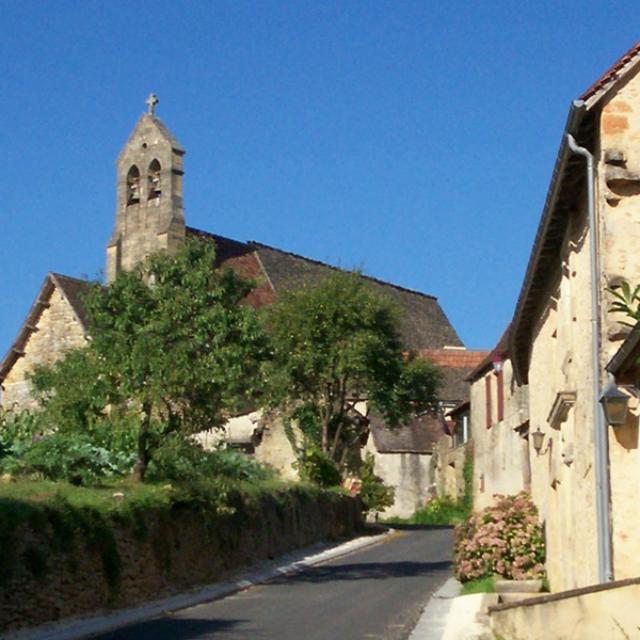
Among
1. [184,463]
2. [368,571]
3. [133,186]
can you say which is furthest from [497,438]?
[133,186]

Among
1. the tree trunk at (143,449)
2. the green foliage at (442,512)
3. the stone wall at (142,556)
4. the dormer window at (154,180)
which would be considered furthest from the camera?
the dormer window at (154,180)

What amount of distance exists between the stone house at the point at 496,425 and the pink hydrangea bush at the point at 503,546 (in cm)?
1330

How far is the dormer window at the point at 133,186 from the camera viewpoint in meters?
52.9

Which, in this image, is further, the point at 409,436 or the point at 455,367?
the point at 455,367

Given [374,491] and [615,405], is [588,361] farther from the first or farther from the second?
[374,491]

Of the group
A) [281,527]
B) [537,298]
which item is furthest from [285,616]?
[281,527]

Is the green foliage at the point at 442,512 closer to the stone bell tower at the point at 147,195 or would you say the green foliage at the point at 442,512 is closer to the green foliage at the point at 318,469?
the green foliage at the point at 318,469

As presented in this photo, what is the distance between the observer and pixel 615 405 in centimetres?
1242

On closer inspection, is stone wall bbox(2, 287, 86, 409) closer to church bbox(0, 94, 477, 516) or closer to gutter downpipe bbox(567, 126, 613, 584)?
church bbox(0, 94, 477, 516)

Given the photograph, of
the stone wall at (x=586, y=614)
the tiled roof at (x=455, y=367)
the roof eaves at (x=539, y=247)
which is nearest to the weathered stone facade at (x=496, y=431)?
the roof eaves at (x=539, y=247)

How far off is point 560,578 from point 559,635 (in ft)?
24.0

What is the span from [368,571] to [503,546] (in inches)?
266

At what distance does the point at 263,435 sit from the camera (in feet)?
156

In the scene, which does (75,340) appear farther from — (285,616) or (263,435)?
(285,616)
